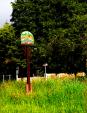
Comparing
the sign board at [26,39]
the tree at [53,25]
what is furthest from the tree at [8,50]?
the sign board at [26,39]

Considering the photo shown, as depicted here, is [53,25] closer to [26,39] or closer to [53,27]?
[53,27]

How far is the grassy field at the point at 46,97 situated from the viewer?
12.6 metres

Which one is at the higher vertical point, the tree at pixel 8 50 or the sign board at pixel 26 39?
the sign board at pixel 26 39

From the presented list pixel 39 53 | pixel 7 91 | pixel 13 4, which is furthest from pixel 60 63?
pixel 7 91

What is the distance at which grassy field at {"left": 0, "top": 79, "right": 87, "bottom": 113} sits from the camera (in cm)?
1259

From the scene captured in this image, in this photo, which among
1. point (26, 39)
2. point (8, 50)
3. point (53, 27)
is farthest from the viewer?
point (8, 50)

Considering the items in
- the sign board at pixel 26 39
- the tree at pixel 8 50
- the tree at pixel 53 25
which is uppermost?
the sign board at pixel 26 39

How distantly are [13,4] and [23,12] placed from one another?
6.07 feet

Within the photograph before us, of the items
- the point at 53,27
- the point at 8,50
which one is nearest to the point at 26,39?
the point at 53,27

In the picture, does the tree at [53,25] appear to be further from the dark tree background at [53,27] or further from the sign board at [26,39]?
the sign board at [26,39]

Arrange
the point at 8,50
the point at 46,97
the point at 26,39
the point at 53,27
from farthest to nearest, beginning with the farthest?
1. the point at 8,50
2. the point at 53,27
3. the point at 26,39
4. the point at 46,97

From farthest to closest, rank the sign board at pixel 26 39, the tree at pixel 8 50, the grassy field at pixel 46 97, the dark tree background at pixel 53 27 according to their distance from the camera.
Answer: the tree at pixel 8 50 < the dark tree background at pixel 53 27 < the sign board at pixel 26 39 < the grassy field at pixel 46 97

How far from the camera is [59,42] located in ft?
130

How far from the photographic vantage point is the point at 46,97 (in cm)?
1412
